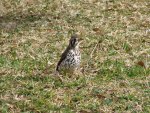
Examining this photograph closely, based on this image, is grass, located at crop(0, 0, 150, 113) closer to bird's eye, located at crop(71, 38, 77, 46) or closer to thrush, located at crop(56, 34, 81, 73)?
thrush, located at crop(56, 34, 81, 73)

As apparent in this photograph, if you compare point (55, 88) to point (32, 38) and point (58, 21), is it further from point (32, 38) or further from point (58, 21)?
point (58, 21)

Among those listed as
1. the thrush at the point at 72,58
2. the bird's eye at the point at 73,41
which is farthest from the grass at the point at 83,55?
the bird's eye at the point at 73,41

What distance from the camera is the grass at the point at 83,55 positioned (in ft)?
25.1

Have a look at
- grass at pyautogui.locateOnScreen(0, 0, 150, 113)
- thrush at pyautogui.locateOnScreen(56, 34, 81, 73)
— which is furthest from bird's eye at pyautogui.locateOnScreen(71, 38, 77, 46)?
grass at pyautogui.locateOnScreen(0, 0, 150, 113)

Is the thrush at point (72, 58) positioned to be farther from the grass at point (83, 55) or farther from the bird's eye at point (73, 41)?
the grass at point (83, 55)

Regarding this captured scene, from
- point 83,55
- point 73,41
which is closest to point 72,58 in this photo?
point 73,41

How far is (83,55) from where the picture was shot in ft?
33.0

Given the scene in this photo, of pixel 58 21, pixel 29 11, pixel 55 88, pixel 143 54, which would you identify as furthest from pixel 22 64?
pixel 29 11

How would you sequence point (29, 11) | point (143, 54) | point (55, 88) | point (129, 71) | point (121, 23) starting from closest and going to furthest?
1. point (55, 88)
2. point (129, 71)
3. point (143, 54)
4. point (121, 23)
5. point (29, 11)

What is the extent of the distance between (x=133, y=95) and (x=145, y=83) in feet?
1.88

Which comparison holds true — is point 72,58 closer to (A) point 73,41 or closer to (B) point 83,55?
(A) point 73,41

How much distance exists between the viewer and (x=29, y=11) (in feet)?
43.2

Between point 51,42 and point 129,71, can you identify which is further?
point 51,42

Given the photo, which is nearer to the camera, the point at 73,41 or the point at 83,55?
the point at 73,41
